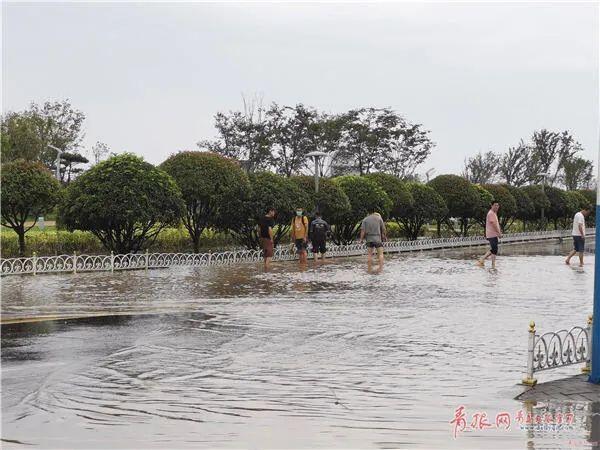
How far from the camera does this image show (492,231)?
22.0m

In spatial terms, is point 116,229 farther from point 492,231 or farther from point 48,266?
point 492,231

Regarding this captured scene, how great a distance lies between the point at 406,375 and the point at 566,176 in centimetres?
7660

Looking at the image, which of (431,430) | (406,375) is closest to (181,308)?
(406,375)

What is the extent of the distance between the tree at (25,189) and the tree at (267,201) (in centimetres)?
595

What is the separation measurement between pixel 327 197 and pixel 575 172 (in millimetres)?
57030

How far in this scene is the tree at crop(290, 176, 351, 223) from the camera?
2912 cm

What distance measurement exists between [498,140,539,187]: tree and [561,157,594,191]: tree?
4219 millimetres

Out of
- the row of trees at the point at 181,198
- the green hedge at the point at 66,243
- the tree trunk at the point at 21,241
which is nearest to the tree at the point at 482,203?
the row of trees at the point at 181,198

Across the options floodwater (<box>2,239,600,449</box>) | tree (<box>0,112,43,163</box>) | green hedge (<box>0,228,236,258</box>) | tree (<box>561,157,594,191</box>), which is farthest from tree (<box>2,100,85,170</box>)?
tree (<box>561,157,594,191</box>)

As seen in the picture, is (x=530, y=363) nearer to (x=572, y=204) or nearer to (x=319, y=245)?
(x=319, y=245)

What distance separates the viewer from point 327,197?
29234mm

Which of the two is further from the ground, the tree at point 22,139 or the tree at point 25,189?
the tree at point 22,139

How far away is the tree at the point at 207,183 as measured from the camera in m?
23.9

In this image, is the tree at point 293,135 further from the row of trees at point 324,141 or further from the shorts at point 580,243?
the shorts at point 580,243
